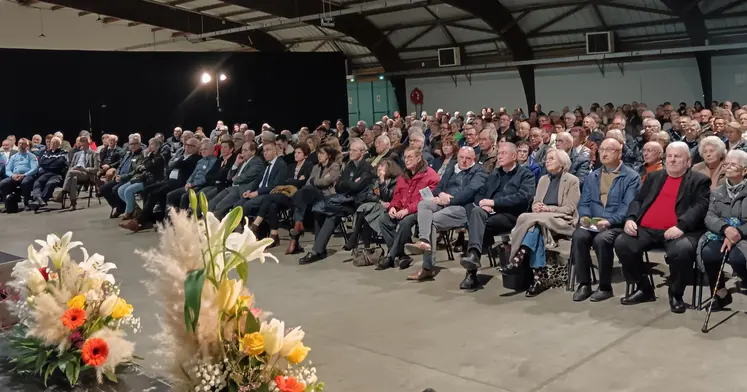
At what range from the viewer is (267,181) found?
7508 mm

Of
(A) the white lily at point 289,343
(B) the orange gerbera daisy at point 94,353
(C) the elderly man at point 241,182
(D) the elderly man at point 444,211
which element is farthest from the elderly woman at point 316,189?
(A) the white lily at point 289,343

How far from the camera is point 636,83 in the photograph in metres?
16.7

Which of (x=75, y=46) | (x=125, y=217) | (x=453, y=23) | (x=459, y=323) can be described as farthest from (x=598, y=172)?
(x=75, y=46)

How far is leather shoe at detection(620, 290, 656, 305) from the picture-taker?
15.2ft

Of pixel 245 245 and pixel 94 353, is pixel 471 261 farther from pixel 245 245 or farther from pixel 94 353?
pixel 245 245

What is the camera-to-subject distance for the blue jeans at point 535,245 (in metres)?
4.95

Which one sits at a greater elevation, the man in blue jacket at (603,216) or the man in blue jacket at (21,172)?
the man in blue jacket at (21,172)

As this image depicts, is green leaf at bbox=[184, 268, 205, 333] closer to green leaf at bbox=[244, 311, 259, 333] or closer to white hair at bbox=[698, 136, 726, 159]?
green leaf at bbox=[244, 311, 259, 333]

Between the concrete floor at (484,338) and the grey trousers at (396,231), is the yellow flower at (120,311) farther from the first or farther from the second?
the grey trousers at (396,231)

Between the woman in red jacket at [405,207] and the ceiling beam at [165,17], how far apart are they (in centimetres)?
1316

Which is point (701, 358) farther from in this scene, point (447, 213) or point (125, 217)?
point (125, 217)

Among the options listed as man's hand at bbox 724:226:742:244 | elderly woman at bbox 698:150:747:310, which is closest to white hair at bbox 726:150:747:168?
elderly woman at bbox 698:150:747:310

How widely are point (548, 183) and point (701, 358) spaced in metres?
1.93

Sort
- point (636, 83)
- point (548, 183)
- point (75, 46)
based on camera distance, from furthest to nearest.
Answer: point (75, 46), point (636, 83), point (548, 183)
